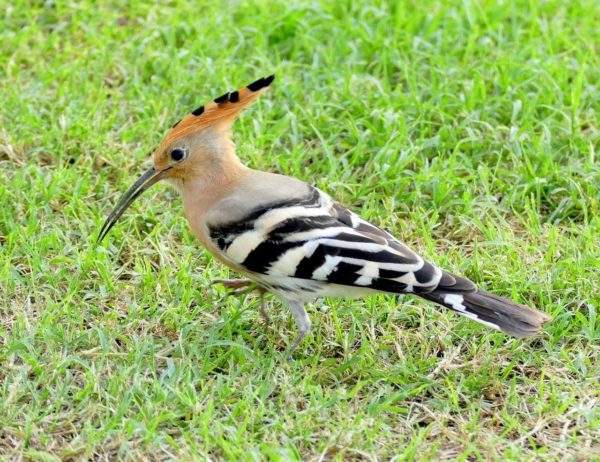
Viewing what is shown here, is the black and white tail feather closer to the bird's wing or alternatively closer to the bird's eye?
the bird's wing

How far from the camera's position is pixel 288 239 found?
3662 mm

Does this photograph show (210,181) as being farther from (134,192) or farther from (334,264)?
(334,264)

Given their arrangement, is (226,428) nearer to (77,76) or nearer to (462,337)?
(462,337)

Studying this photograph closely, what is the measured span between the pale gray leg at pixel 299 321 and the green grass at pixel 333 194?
65 millimetres

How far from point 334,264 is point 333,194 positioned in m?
1.12

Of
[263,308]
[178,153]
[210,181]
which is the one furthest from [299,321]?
[178,153]

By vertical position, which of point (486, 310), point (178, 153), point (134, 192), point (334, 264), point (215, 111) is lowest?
point (486, 310)

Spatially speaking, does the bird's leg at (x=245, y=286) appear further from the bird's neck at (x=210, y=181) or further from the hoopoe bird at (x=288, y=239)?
the bird's neck at (x=210, y=181)

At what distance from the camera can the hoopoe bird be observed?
3.59m

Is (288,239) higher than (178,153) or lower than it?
lower

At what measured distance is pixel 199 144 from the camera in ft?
12.9

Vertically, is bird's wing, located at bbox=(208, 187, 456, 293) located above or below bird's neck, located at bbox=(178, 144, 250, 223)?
below

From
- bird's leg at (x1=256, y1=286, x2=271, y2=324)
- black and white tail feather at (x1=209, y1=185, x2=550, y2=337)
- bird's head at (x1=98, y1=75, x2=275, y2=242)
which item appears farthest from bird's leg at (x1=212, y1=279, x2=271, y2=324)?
bird's head at (x1=98, y1=75, x2=275, y2=242)

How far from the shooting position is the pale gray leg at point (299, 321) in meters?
3.76
